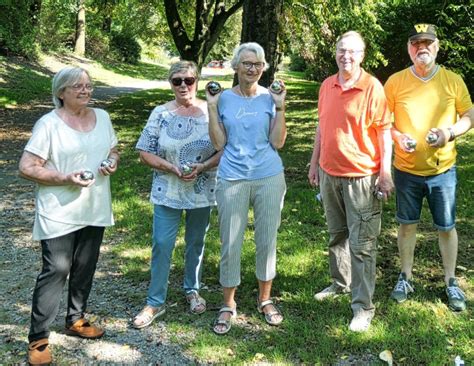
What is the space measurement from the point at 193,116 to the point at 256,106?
0.50 metres

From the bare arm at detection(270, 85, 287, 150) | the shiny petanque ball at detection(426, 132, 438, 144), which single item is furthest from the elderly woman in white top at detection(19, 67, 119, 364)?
the shiny petanque ball at detection(426, 132, 438, 144)

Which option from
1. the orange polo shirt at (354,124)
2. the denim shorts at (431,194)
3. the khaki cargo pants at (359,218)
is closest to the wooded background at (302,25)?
the denim shorts at (431,194)

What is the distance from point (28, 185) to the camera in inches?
342

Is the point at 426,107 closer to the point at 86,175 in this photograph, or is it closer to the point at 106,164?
the point at 106,164

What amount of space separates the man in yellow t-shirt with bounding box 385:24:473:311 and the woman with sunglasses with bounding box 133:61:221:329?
1.50 m

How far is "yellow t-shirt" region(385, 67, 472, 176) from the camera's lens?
157 inches

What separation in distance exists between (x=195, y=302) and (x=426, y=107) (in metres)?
2.43

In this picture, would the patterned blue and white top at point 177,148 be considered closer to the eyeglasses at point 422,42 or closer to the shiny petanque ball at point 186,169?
the shiny petanque ball at point 186,169

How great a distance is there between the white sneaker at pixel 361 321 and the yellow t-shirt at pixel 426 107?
46.5 inches

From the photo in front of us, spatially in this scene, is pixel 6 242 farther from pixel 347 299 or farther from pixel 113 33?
pixel 113 33

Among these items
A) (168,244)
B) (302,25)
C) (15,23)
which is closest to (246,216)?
(168,244)

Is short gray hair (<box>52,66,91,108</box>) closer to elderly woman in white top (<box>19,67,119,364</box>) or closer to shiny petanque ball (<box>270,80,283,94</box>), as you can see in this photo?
elderly woman in white top (<box>19,67,119,364</box>)

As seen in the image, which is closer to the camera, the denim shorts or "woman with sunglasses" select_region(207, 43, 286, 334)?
"woman with sunglasses" select_region(207, 43, 286, 334)

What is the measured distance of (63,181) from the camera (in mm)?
3432
